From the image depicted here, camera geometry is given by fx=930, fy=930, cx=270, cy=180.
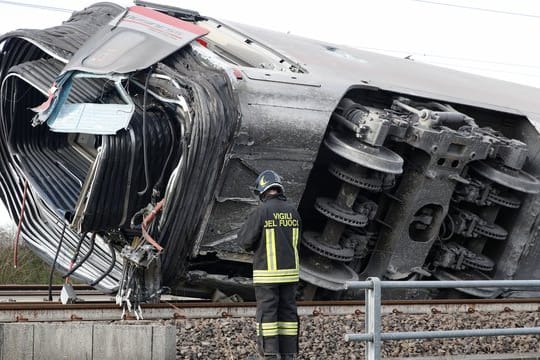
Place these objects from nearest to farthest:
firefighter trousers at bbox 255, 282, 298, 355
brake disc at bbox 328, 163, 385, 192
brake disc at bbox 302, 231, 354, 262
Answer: firefighter trousers at bbox 255, 282, 298, 355, brake disc at bbox 328, 163, 385, 192, brake disc at bbox 302, 231, 354, 262

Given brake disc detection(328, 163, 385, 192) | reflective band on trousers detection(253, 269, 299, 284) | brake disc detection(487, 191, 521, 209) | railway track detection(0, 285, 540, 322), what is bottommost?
railway track detection(0, 285, 540, 322)

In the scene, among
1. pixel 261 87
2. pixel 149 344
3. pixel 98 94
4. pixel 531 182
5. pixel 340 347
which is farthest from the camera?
pixel 531 182

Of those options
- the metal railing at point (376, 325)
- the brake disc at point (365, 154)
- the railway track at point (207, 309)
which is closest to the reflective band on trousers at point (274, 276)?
the metal railing at point (376, 325)

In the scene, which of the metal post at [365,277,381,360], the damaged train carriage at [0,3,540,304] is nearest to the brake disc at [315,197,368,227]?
the damaged train carriage at [0,3,540,304]

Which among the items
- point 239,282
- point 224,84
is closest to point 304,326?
point 239,282

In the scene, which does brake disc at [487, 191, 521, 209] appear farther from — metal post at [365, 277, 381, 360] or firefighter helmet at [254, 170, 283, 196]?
metal post at [365, 277, 381, 360]

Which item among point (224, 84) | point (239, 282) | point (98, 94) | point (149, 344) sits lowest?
point (239, 282)

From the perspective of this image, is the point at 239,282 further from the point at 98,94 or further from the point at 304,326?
the point at 98,94

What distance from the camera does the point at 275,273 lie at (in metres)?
6.29

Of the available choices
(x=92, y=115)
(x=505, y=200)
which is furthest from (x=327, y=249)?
(x=92, y=115)

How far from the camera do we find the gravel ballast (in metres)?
7.41

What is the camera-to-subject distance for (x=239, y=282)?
29.3ft

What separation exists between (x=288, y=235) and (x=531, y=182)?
186 inches

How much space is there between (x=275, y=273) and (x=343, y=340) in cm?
203
